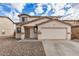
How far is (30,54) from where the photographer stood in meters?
3.59

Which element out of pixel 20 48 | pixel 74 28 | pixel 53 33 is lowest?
pixel 20 48

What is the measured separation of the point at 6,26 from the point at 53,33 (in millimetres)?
1105

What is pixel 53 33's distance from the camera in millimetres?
3906

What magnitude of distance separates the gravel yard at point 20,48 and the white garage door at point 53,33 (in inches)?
8.6

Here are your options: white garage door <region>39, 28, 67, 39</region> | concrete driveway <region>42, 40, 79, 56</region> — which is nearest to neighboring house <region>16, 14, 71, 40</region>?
white garage door <region>39, 28, 67, 39</region>

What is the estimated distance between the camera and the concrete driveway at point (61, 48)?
3.58 m

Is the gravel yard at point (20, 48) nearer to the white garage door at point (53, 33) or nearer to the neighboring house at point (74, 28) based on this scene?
the white garage door at point (53, 33)

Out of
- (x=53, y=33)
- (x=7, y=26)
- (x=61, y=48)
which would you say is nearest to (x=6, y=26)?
(x=7, y=26)

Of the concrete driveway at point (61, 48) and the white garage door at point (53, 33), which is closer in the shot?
the concrete driveway at point (61, 48)

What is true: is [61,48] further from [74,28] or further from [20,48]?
[20,48]

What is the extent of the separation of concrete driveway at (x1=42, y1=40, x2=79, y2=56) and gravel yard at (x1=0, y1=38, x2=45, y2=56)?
5.3 inches

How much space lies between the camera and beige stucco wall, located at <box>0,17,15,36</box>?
3.68m

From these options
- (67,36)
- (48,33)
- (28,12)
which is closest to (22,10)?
(28,12)

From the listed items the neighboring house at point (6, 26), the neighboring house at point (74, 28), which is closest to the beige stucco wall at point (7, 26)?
the neighboring house at point (6, 26)
